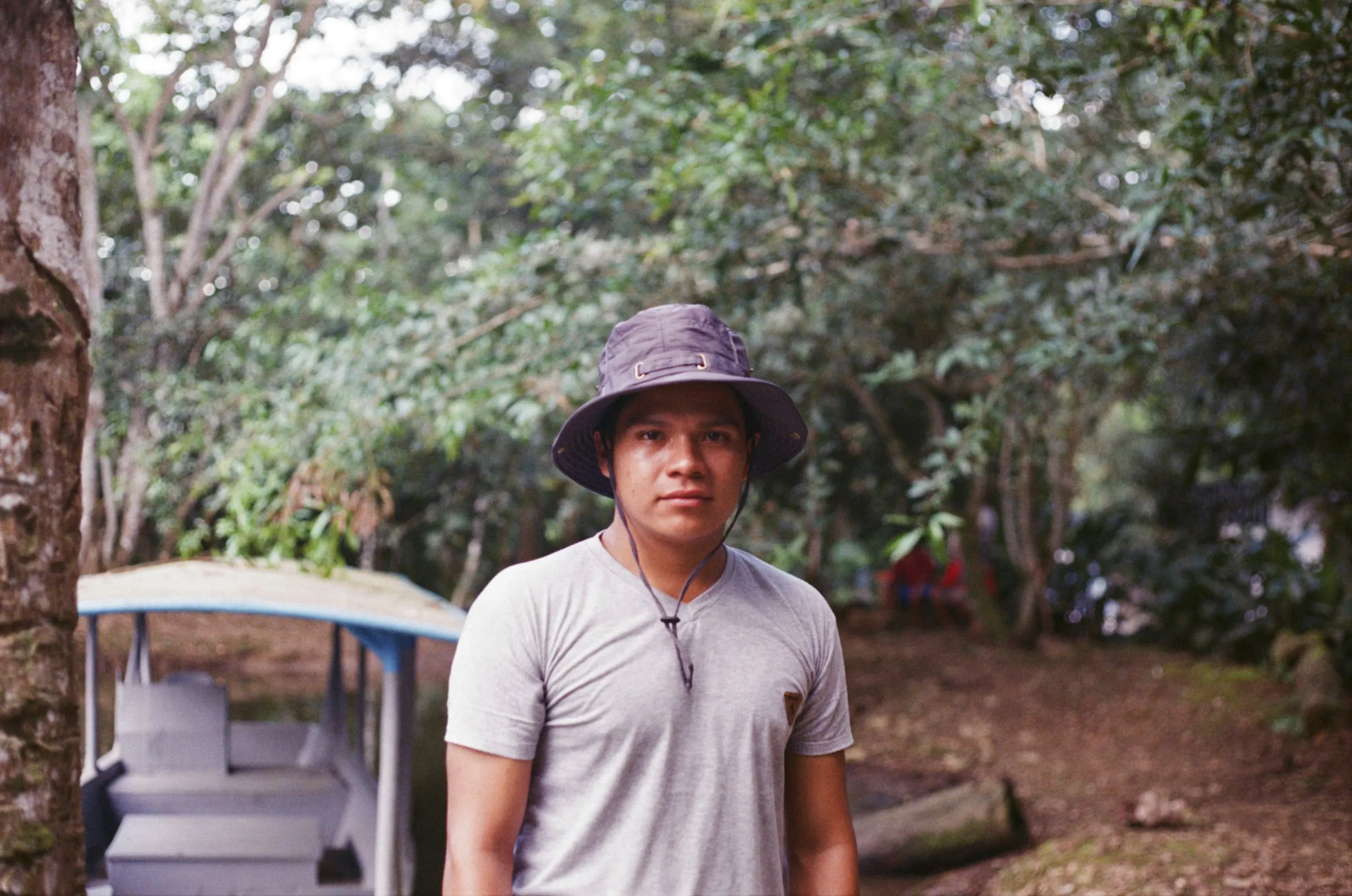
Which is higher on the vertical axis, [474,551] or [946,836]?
[474,551]

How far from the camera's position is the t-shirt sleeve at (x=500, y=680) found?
5.49 feet

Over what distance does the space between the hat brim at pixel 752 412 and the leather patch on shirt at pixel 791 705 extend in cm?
43

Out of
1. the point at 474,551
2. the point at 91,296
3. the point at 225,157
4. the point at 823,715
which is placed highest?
the point at 225,157

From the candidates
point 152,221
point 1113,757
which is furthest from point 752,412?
point 152,221

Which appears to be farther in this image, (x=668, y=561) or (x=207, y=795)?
(x=207, y=795)

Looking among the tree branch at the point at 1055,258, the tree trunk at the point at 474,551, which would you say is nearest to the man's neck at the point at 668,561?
the tree branch at the point at 1055,258

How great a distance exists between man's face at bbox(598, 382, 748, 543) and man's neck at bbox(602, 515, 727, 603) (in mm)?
23

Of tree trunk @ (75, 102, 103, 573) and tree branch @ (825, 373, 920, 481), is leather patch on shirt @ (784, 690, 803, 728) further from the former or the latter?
tree trunk @ (75, 102, 103, 573)

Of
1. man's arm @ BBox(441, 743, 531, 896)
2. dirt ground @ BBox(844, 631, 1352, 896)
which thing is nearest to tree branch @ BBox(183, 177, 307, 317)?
dirt ground @ BBox(844, 631, 1352, 896)

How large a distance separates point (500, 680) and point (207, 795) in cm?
403

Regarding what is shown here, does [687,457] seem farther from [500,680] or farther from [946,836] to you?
[946,836]

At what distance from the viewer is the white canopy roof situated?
14.3 ft

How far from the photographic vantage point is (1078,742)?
897 cm

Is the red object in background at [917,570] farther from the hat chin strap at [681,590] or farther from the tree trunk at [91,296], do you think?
the hat chin strap at [681,590]
